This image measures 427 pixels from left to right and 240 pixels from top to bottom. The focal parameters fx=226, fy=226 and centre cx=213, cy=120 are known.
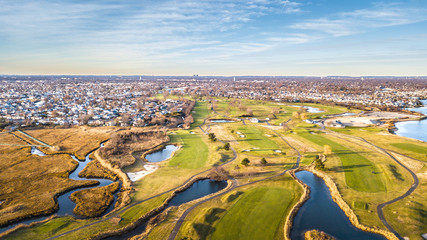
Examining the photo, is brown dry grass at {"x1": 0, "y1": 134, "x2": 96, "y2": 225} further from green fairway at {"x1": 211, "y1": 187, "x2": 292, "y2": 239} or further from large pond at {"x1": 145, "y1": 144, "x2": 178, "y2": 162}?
green fairway at {"x1": 211, "y1": 187, "x2": 292, "y2": 239}

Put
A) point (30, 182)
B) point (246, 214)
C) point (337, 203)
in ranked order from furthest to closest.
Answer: point (30, 182) < point (337, 203) < point (246, 214)

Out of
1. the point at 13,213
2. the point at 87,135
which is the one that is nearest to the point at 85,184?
the point at 13,213

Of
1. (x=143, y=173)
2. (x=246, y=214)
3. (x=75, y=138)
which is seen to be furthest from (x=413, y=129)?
(x=75, y=138)

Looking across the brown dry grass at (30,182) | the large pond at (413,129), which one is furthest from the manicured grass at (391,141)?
the brown dry grass at (30,182)

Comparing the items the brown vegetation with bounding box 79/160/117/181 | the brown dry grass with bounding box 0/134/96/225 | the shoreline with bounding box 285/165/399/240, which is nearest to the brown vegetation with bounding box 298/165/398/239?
the shoreline with bounding box 285/165/399/240

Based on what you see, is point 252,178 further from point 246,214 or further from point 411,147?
point 411,147

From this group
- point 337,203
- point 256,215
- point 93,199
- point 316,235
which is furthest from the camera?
point 337,203

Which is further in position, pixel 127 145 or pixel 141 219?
pixel 127 145
